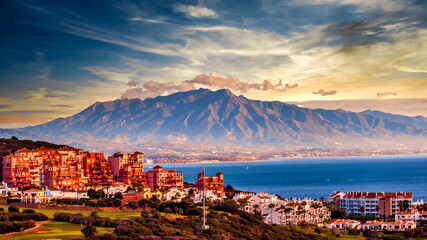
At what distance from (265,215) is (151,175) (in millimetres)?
26186

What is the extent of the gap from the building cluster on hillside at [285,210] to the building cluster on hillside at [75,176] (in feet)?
21.8

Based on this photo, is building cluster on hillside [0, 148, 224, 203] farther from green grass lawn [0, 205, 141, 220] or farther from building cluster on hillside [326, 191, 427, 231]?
building cluster on hillside [326, 191, 427, 231]

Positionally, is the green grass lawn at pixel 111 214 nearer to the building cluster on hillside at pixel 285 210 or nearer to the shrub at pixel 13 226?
the shrub at pixel 13 226

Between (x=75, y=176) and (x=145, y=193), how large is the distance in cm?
1812

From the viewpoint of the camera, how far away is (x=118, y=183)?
90.6 m

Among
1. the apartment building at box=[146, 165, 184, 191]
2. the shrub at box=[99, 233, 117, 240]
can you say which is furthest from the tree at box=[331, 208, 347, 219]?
the shrub at box=[99, 233, 117, 240]

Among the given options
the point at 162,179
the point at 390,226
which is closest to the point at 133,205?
the point at 162,179

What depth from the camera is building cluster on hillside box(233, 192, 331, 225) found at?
7950 cm

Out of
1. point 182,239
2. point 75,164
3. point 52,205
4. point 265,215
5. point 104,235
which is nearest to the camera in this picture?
point 104,235

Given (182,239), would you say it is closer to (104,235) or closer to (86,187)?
(104,235)

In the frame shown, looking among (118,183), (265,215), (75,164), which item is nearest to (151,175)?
(118,183)

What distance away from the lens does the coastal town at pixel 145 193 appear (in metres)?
75.2

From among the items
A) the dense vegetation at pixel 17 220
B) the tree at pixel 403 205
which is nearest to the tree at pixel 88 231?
the dense vegetation at pixel 17 220

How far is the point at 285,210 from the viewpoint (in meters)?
79.0
